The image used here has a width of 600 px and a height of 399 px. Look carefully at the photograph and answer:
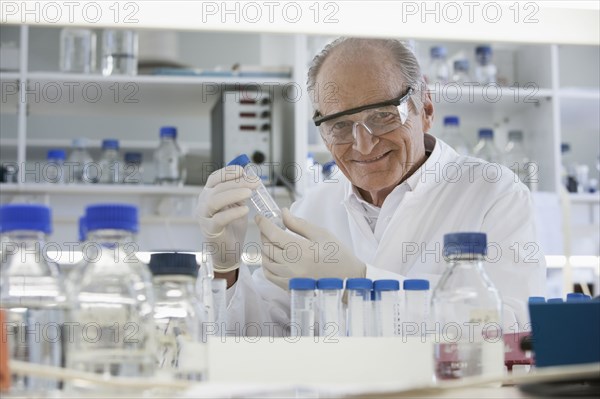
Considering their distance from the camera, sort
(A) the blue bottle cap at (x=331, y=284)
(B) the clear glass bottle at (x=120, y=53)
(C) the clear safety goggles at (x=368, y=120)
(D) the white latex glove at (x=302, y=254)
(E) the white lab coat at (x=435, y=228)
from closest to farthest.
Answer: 1. (A) the blue bottle cap at (x=331, y=284)
2. (D) the white latex glove at (x=302, y=254)
3. (E) the white lab coat at (x=435, y=228)
4. (C) the clear safety goggles at (x=368, y=120)
5. (B) the clear glass bottle at (x=120, y=53)

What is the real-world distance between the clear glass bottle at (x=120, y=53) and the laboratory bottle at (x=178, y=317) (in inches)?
92.7

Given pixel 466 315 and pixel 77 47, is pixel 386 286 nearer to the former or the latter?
pixel 466 315

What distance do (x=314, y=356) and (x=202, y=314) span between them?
0.25m

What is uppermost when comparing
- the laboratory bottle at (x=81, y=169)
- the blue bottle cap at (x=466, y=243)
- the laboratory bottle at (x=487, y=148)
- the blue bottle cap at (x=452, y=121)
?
the blue bottle cap at (x=452, y=121)

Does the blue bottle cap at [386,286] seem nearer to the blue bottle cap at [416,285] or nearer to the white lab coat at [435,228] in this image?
the blue bottle cap at [416,285]

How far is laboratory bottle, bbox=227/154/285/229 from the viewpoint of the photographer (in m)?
1.64

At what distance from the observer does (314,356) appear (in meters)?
0.96

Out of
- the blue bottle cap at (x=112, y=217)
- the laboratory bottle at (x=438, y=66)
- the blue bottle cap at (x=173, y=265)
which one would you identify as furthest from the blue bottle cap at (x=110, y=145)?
the blue bottle cap at (x=112, y=217)

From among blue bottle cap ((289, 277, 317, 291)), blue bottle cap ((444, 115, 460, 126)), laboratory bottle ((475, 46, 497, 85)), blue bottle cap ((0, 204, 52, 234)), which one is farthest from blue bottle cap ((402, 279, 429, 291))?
laboratory bottle ((475, 46, 497, 85))

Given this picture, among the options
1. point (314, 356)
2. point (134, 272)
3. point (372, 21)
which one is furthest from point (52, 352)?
point (372, 21)

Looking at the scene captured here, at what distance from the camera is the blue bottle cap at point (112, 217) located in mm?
834

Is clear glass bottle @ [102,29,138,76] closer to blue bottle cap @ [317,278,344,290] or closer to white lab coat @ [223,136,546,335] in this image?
white lab coat @ [223,136,546,335]

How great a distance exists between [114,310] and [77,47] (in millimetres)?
2740

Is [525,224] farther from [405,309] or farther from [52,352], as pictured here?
[52,352]
